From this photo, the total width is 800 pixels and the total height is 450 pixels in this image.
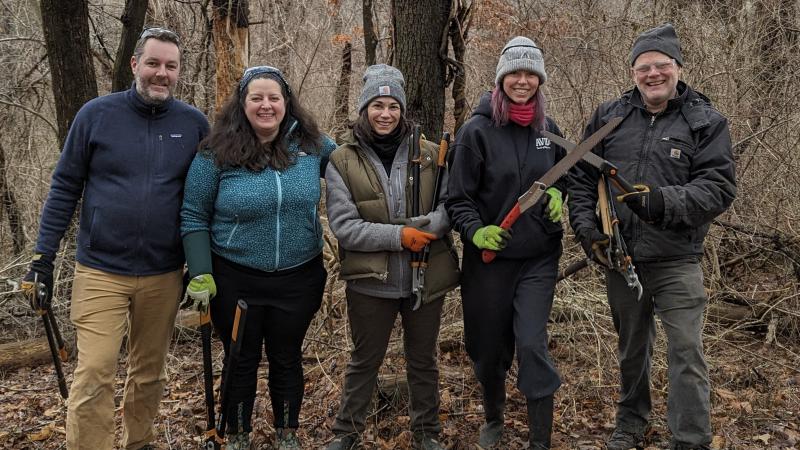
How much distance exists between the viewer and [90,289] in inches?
137

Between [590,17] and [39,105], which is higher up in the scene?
[590,17]

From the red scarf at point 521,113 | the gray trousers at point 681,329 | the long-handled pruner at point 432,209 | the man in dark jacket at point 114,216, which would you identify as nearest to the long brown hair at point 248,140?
the man in dark jacket at point 114,216

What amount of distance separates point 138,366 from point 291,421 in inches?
37.5

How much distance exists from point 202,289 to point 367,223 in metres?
0.94

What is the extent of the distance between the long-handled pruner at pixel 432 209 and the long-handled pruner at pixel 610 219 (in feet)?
1.89

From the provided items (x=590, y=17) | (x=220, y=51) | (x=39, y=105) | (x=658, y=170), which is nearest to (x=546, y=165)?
(x=658, y=170)

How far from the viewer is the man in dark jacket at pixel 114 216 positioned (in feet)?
11.3

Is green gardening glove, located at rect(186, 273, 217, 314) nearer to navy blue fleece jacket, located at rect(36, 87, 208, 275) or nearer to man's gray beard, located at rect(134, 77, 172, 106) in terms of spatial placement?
navy blue fleece jacket, located at rect(36, 87, 208, 275)

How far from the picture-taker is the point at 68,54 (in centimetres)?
591

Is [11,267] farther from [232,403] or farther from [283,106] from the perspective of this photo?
[283,106]

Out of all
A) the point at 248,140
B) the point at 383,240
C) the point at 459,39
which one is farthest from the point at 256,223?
the point at 459,39

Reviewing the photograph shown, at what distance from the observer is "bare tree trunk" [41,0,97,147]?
5785mm

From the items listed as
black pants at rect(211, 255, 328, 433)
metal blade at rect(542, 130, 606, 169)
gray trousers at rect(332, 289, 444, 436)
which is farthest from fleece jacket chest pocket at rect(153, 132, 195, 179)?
metal blade at rect(542, 130, 606, 169)

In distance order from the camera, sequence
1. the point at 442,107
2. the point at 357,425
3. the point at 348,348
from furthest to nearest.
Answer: the point at 348,348
the point at 442,107
the point at 357,425
